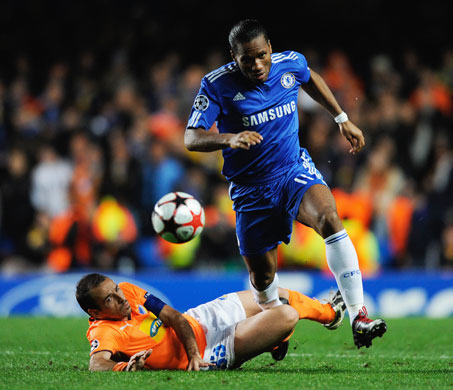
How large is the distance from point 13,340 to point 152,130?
6047 mm

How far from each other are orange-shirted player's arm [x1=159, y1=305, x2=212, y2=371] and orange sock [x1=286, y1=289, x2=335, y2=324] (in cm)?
101

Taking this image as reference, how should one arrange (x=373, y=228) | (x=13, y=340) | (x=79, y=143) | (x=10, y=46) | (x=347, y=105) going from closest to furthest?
(x=13, y=340) < (x=373, y=228) < (x=79, y=143) < (x=347, y=105) < (x=10, y=46)

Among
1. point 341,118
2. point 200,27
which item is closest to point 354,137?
point 341,118

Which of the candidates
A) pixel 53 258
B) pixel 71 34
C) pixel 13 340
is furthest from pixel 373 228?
pixel 71 34

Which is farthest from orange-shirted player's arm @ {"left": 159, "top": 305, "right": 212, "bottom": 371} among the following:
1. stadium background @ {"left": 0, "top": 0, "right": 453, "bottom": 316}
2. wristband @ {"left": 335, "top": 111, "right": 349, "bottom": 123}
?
stadium background @ {"left": 0, "top": 0, "right": 453, "bottom": 316}

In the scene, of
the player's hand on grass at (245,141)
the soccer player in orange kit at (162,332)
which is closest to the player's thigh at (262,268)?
the soccer player in orange kit at (162,332)

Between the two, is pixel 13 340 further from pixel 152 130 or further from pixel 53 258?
pixel 152 130

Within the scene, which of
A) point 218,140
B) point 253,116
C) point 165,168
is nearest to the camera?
point 218,140

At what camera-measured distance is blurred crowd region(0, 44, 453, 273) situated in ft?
37.8

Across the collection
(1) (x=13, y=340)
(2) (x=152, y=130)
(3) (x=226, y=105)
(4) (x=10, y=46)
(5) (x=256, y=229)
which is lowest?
(1) (x=13, y=340)

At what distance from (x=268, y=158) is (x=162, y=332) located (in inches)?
57.9

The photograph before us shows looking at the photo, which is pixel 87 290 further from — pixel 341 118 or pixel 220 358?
pixel 341 118

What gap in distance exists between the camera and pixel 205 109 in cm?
569

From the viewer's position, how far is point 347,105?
1359 centimetres
